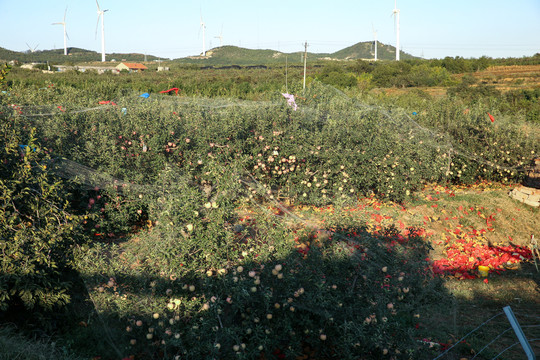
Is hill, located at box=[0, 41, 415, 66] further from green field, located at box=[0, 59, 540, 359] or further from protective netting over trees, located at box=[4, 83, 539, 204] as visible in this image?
green field, located at box=[0, 59, 540, 359]

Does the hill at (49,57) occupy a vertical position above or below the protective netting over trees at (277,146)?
above

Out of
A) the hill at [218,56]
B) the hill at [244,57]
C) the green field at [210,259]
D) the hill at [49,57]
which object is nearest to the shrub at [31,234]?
the green field at [210,259]

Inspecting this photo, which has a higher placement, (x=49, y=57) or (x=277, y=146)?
(x=49, y=57)

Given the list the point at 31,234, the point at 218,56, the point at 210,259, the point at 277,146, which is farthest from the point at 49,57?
the point at 210,259

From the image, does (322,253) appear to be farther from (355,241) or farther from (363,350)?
(363,350)

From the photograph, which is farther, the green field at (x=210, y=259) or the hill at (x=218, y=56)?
the hill at (x=218, y=56)

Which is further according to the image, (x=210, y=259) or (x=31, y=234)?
(x=31, y=234)

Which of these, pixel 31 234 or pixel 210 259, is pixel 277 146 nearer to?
pixel 210 259

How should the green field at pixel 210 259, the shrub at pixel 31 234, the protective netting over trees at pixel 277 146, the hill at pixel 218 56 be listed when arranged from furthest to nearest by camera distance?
the hill at pixel 218 56 < the protective netting over trees at pixel 277 146 < the shrub at pixel 31 234 < the green field at pixel 210 259

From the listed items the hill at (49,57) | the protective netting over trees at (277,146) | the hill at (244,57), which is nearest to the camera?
the protective netting over trees at (277,146)

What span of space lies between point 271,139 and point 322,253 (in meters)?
3.57

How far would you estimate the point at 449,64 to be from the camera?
40.3m

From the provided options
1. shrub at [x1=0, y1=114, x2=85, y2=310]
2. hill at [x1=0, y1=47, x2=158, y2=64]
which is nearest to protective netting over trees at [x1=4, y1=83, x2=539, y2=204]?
shrub at [x1=0, y1=114, x2=85, y2=310]

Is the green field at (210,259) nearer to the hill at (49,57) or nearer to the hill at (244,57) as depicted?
the hill at (49,57)
